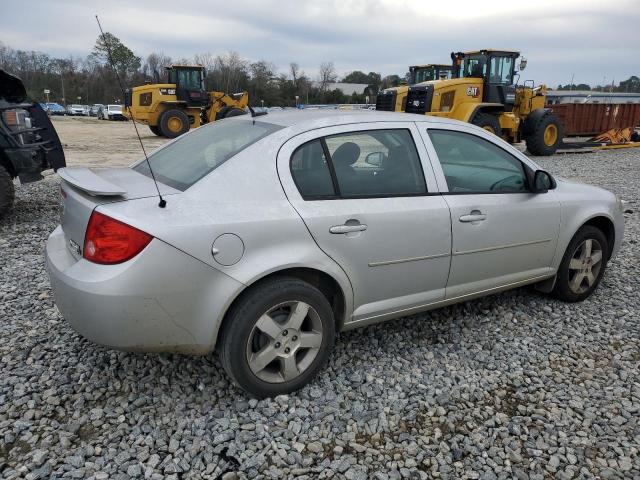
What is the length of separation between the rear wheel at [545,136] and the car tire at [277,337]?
15.4 m

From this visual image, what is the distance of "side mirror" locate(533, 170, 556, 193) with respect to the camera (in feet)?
12.2

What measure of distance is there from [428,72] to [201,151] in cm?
1884

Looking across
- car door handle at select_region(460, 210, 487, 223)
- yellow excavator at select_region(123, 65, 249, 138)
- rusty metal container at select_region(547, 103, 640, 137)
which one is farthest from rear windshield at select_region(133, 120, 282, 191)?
rusty metal container at select_region(547, 103, 640, 137)

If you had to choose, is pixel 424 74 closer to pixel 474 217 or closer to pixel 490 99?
pixel 490 99

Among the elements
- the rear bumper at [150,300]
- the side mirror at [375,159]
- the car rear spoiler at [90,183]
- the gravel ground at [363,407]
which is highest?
the side mirror at [375,159]

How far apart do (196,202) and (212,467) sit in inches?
49.8

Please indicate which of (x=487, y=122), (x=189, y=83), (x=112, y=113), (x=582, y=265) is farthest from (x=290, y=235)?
(x=112, y=113)

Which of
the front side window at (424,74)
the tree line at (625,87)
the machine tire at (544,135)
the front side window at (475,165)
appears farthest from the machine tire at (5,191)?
the tree line at (625,87)

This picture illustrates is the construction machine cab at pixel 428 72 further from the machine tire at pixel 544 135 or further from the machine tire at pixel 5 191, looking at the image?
the machine tire at pixel 5 191

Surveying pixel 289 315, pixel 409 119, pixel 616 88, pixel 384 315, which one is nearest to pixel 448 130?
pixel 409 119

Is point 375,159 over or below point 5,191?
over

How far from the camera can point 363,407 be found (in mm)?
2846

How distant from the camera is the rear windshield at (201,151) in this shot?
2.83m

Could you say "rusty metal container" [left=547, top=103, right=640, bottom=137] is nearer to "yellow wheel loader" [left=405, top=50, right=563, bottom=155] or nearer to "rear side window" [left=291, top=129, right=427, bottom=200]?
"yellow wheel loader" [left=405, top=50, right=563, bottom=155]
